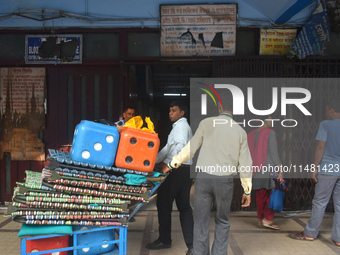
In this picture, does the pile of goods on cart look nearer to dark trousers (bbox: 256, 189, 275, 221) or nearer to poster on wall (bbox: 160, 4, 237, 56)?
dark trousers (bbox: 256, 189, 275, 221)

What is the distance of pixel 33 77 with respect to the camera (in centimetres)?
616

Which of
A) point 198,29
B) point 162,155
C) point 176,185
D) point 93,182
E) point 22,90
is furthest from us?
point 22,90

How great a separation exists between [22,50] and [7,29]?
47 centimetres

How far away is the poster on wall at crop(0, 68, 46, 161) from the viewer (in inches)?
243

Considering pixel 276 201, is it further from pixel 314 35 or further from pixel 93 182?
pixel 93 182

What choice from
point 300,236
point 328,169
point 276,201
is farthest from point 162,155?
point 300,236

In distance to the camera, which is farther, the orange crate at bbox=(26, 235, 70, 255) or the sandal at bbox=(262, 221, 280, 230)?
the sandal at bbox=(262, 221, 280, 230)

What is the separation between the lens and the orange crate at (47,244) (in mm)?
3031

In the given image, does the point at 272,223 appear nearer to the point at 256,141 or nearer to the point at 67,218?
the point at 256,141

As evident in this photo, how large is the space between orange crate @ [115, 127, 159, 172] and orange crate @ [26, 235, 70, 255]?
0.91 m

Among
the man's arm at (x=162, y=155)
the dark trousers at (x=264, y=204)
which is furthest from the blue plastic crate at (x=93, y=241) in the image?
the dark trousers at (x=264, y=204)

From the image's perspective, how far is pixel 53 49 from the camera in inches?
239

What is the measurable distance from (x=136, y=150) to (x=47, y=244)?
122cm

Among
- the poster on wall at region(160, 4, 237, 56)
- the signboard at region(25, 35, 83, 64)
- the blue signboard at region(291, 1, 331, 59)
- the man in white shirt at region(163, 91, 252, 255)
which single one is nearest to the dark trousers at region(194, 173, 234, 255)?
the man in white shirt at region(163, 91, 252, 255)
